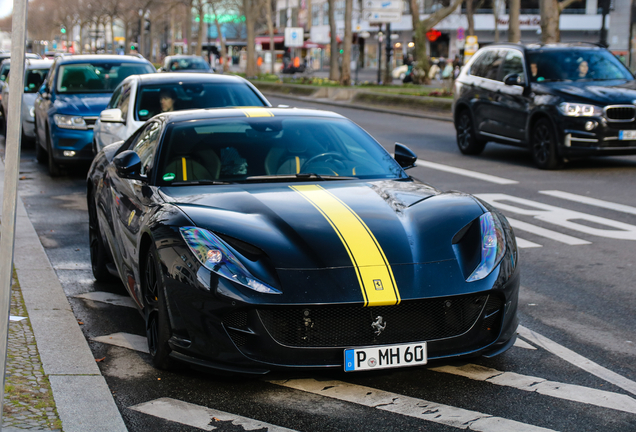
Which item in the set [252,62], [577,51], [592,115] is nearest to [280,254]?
[592,115]

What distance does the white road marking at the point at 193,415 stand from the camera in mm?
3982

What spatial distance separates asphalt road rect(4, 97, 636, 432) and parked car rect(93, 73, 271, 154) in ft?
6.84

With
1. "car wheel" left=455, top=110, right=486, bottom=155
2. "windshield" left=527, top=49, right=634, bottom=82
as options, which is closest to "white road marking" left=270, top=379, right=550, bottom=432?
"windshield" left=527, top=49, right=634, bottom=82

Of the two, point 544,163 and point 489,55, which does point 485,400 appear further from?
point 489,55

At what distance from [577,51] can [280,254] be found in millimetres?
11771

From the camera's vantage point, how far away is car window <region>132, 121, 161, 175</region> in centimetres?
586

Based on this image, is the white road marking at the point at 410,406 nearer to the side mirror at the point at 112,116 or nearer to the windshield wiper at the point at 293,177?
the windshield wiper at the point at 293,177

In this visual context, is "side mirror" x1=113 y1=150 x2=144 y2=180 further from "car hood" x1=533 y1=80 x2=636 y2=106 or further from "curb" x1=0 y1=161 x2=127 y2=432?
"car hood" x1=533 y1=80 x2=636 y2=106

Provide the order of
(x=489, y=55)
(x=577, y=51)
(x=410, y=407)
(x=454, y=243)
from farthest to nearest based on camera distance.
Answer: (x=489, y=55) → (x=577, y=51) → (x=454, y=243) → (x=410, y=407)

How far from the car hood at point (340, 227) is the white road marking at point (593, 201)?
19.4 ft

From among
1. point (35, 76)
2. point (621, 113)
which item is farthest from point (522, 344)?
point (35, 76)

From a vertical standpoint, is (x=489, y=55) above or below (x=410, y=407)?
above

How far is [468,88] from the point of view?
16.5 m

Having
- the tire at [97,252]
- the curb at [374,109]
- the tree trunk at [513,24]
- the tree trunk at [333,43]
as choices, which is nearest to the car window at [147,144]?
the tire at [97,252]
